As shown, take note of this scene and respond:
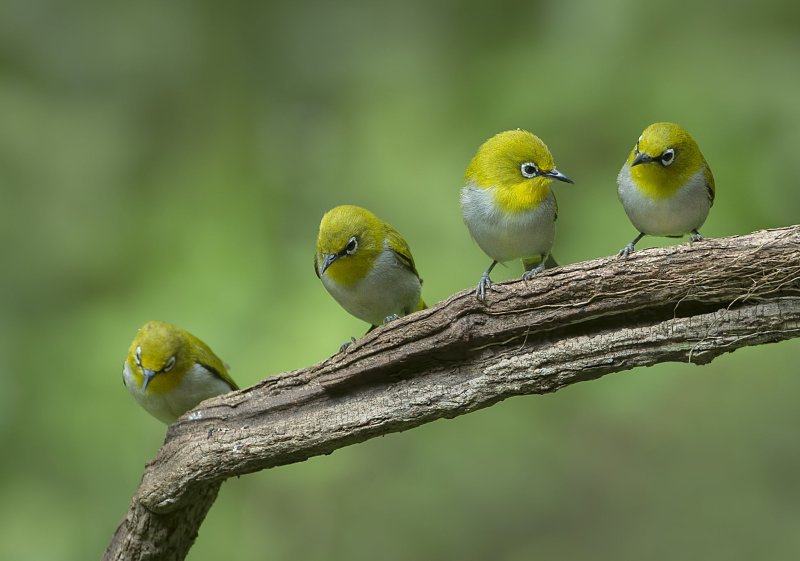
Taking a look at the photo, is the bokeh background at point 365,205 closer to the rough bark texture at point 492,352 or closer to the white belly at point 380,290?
the white belly at point 380,290

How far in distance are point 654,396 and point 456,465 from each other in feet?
5.20

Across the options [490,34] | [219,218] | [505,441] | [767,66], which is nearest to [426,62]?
[490,34]

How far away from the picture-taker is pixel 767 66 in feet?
22.0

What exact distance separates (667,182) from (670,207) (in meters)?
0.11

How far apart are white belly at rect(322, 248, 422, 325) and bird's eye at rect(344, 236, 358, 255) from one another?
0.53 feet

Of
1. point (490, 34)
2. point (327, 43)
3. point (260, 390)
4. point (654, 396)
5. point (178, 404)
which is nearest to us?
point (260, 390)

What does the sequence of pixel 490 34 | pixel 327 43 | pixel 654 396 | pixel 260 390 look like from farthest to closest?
pixel 327 43
pixel 490 34
pixel 654 396
pixel 260 390

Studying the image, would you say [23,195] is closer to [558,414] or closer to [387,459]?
[387,459]

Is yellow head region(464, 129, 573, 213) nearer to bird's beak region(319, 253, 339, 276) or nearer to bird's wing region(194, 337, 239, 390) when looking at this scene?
bird's beak region(319, 253, 339, 276)

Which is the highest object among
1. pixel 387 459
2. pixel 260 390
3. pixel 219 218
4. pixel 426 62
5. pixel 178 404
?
pixel 426 62

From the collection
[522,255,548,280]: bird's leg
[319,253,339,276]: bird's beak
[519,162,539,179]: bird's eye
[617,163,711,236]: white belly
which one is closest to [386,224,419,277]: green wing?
[319,253,339,276]: bird's beak

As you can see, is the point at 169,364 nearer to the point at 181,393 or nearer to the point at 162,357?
the point at 162,357

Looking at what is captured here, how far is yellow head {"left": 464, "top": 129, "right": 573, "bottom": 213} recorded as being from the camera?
411 cm

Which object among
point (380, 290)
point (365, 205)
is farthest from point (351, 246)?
point (365, 205)
